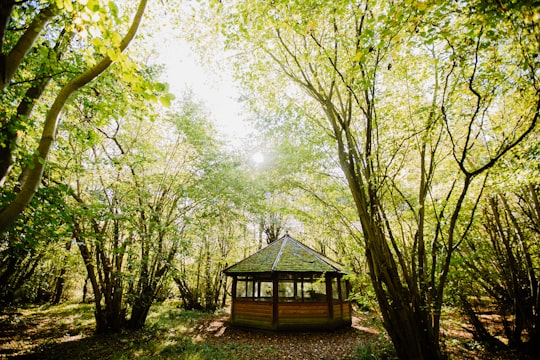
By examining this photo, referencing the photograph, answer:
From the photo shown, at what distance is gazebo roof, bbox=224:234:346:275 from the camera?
11.9 m

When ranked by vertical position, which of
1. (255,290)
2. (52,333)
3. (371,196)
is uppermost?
(371,196)

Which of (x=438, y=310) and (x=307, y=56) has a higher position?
(x=307, y=56)

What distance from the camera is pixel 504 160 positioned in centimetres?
544

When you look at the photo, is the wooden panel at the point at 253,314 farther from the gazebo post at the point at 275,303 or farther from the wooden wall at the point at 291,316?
the gazebo post at the point at 275,303

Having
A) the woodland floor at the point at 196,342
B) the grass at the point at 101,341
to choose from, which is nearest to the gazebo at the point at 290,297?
the woodland floor at the point at 196,342

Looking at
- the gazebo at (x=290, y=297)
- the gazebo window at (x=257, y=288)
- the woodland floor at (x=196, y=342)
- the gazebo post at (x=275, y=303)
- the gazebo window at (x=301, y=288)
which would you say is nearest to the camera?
the woodland floor at (x=196, y=342)

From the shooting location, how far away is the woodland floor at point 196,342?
7.51 m

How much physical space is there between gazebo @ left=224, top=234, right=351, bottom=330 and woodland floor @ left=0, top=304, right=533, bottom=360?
18.2 inches

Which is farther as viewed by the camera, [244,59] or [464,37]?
[244,59]

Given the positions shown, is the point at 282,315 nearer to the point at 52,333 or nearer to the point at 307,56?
the point at 52,333

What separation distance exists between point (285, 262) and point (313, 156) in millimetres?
6826

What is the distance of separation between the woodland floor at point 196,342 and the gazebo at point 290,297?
18.2 inches

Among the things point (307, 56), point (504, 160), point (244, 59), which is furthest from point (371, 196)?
point (244, 59)

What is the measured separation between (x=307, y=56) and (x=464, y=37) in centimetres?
218
